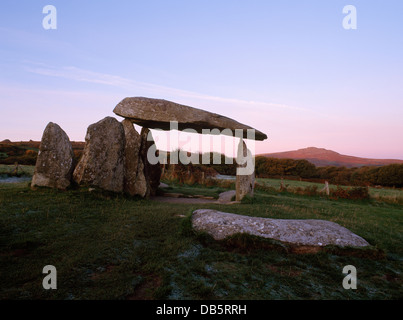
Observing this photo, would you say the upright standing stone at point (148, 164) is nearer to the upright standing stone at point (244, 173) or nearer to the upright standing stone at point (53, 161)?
the upright standing stone at point (53, 161)

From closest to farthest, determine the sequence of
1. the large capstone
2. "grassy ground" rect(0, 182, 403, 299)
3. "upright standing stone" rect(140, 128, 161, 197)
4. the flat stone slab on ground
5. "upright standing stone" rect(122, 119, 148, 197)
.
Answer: "grassy ground" rect(0, 182, 403, 299) < the flat stone slab on ground < the large capstone < "upright standing stone" rect(122, 119, 148, 197) < "upright standing stone" rect(140, 128, 161, 197)

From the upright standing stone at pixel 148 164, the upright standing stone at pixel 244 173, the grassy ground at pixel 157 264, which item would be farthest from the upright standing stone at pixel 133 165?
the upright standing stone at pixel 244 173

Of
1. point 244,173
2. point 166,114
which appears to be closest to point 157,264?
point 166,114

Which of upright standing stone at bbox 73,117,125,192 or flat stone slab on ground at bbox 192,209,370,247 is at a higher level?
upright standing stone at bbox 73,117,125,192

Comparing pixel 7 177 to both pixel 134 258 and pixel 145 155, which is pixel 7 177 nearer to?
pixel 145 155

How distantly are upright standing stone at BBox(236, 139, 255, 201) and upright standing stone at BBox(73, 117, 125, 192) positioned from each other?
229 inches

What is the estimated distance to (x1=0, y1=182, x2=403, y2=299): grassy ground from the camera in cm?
348

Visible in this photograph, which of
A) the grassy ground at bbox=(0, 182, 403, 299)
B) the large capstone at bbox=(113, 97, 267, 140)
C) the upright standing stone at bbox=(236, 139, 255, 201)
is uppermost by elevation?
the large capstone at bbox=(113, 97, 267, 140)

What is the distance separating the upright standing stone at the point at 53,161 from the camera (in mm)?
9547

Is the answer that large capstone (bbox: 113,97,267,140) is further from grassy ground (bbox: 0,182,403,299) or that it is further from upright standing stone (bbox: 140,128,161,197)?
grassy ground (bbox: 0,182,403,299)

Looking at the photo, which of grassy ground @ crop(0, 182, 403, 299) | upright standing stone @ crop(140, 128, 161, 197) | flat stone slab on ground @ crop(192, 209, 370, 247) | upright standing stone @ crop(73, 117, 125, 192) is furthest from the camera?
upright standing stone @ crop(140, 128, 161, 197)

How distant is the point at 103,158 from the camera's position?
33.7 ft

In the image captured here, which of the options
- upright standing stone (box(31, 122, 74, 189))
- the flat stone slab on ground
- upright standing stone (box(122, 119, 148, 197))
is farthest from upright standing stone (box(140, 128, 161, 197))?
the flat stone slab on ground

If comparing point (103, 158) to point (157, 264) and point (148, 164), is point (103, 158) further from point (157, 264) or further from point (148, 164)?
point (157, 264)
